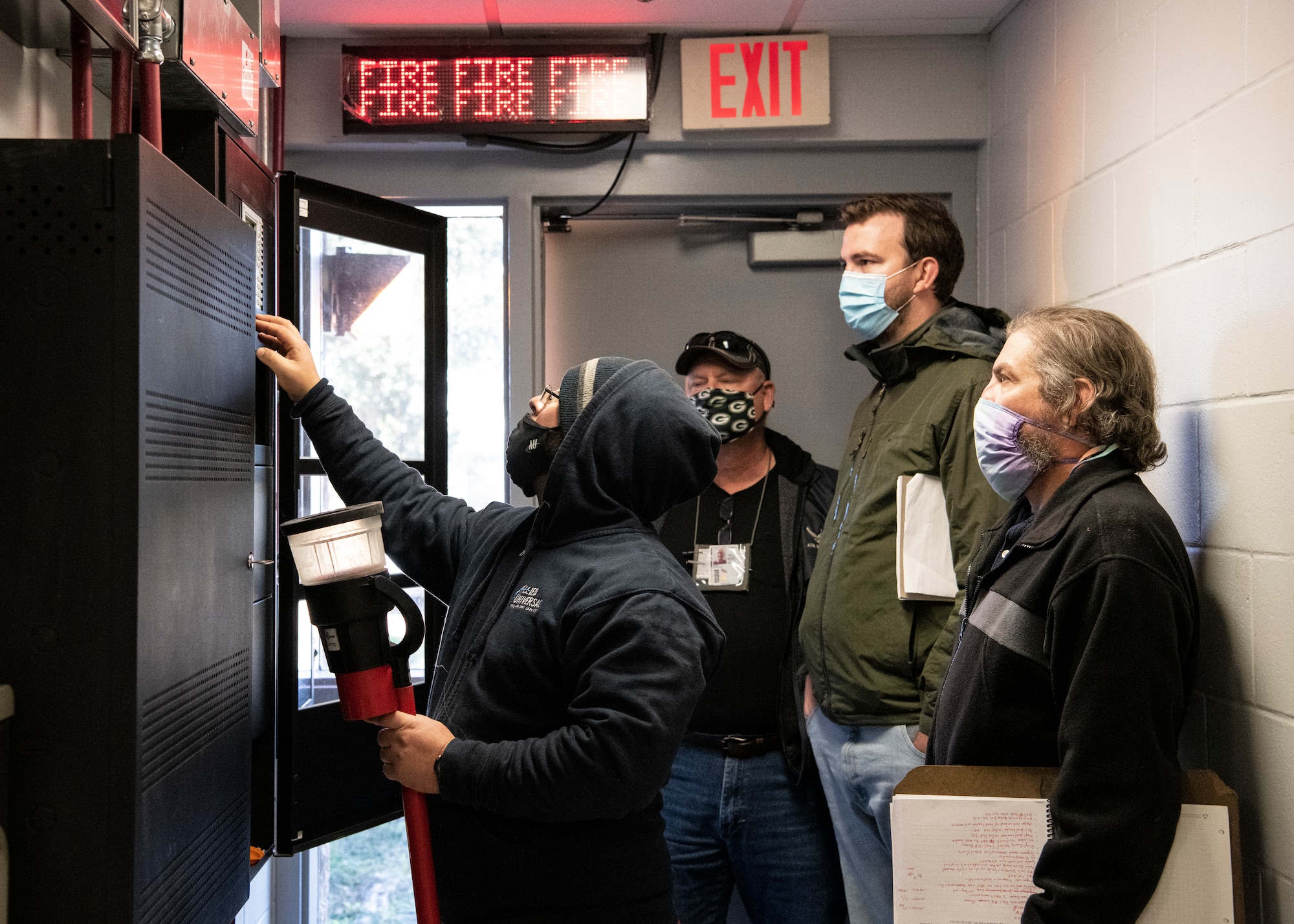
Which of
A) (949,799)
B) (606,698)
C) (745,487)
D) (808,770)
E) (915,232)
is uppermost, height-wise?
(915,232)

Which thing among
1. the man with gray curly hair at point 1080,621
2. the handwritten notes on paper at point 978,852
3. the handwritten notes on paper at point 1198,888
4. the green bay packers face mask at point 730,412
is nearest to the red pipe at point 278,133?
the green bay packers face mask at point 730,412

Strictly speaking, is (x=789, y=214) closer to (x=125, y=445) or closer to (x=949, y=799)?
(x=949, y=799)

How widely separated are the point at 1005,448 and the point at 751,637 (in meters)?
0.85

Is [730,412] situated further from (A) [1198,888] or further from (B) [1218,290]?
(A) [1198,888]

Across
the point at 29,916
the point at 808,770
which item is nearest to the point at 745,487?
the point at 808,770

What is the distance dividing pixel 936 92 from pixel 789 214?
49cm

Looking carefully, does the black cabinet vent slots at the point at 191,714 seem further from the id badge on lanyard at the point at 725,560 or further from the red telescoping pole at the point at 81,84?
the id badge on lanyard at the point at 725,560

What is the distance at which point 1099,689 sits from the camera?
4.25 ft

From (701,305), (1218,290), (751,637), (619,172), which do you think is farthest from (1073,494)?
(619,172)

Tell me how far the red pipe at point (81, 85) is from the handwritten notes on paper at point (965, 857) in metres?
1.39

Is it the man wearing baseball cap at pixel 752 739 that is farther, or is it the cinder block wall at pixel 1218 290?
the man wearing baseball cap at pixel 752 739

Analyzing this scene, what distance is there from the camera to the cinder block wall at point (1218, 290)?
4.76ft

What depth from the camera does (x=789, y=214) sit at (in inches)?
111

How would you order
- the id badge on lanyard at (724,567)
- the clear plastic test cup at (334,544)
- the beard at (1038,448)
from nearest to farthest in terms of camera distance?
the clear plastic test cup at (334,544) → the beard at (1038,448) → the id badge on lanyard at (724,567)
